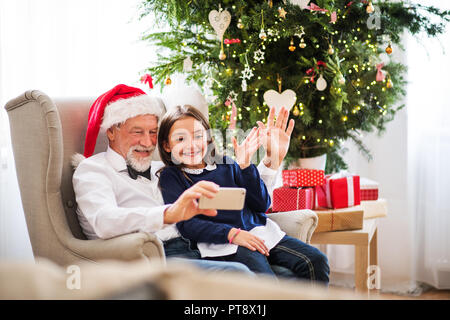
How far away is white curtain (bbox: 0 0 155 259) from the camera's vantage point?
6.41 ft

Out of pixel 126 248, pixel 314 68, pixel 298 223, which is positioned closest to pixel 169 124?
pixel 126 248

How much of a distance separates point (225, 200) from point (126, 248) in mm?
294

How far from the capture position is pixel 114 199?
1.37m

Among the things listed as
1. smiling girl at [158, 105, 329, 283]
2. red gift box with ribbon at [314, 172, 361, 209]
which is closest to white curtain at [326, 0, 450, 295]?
red gift box with ribbon at [314, 172, 361, 209]

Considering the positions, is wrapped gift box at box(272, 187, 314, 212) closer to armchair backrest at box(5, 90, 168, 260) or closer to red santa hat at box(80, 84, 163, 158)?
red santa hat at box(80, 84, 163, 158)

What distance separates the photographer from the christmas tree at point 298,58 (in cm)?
198

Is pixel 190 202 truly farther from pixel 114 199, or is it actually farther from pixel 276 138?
pixel 276 138

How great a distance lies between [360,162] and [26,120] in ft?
6.62

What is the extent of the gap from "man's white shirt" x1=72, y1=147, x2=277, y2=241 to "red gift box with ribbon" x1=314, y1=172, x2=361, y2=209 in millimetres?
846

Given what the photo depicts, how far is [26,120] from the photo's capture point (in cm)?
148

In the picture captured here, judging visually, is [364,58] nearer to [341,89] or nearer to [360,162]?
[341,89]

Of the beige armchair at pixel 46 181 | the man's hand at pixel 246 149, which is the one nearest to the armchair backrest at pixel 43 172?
the beige armchair at pixel 46 181

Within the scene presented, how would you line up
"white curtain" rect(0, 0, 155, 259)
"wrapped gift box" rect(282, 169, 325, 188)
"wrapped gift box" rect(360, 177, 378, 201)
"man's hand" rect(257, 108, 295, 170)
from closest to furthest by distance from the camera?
"man's hand" rect(257, 108, 295, 170) → "white curtain" rect(0, 0, 155, 259) → "wrapped gift box" rect(282, 169, 325, 188) → "wrapped gift box" rect(360, 177, 378, 201)
